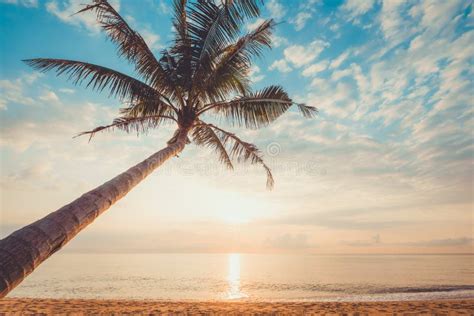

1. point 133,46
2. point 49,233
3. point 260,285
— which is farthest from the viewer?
point 260,285

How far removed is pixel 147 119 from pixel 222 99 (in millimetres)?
2420

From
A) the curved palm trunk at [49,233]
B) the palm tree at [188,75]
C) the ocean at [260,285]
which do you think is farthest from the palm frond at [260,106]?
the ocean at [260,285]

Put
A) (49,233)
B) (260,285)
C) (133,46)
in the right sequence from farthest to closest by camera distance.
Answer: (260,285), (133,46), (49,233)

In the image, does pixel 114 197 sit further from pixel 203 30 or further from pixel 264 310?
pixel 264 310

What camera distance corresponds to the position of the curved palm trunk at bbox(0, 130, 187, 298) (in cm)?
230

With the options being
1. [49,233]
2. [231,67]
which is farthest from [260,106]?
[49,233]

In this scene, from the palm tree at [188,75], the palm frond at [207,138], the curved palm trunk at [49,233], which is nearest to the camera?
the curved palm trunk at [49,233]

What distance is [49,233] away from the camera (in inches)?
109

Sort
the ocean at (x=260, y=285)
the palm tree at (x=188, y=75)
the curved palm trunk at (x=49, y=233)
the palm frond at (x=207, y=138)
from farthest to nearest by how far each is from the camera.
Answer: the ocean at (x=260, y=285) < the palm frond at (x=207, y=138) < the palm tree at (x=188, y=75) < the curved palm trunk at (x=49, y=233)

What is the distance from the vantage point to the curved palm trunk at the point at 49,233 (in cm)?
230

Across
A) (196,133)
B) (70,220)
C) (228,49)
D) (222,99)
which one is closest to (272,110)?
(222,99)

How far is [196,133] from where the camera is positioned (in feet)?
31.6

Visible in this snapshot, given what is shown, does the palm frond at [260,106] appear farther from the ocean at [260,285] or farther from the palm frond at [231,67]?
the ocean at [260,285]

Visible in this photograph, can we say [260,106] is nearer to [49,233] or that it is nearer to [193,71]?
[193,71]
